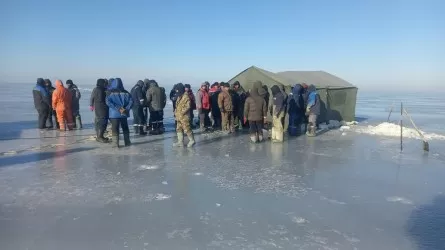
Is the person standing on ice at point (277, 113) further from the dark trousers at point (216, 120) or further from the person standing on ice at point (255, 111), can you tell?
the dark trousers at point (216, 120)

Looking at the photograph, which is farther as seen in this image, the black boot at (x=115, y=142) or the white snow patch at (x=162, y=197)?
the black boot at (x=115, y=142)

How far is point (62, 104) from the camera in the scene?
10.8 m

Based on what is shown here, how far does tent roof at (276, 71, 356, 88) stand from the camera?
13.5m

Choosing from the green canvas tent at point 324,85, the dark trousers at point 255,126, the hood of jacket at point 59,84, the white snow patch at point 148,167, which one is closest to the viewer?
the white snow patch at point 148,167

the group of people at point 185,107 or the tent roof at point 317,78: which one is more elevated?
the tent roof at point 317,78

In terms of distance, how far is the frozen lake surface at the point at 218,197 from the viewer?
150 inches

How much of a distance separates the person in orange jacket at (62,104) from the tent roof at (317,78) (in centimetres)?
809

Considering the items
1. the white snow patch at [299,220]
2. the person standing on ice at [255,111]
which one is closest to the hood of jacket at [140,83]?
the person standing on ice at [255,111]

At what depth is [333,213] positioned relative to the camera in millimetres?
4555

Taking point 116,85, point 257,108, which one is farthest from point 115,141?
point 257,108

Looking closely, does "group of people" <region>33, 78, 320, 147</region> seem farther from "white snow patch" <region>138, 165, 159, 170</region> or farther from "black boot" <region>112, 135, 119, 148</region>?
"white snow patch" <region>138, 165, 159, 170</region>

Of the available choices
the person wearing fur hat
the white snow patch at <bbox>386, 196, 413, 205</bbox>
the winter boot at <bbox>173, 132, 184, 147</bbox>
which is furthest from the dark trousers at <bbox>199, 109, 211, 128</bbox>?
the white snow patch at <bbox>386, 196, 413, 205</bbox>

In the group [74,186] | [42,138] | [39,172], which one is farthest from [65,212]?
[42,138]

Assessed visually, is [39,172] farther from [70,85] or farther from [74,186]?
[70,85]
